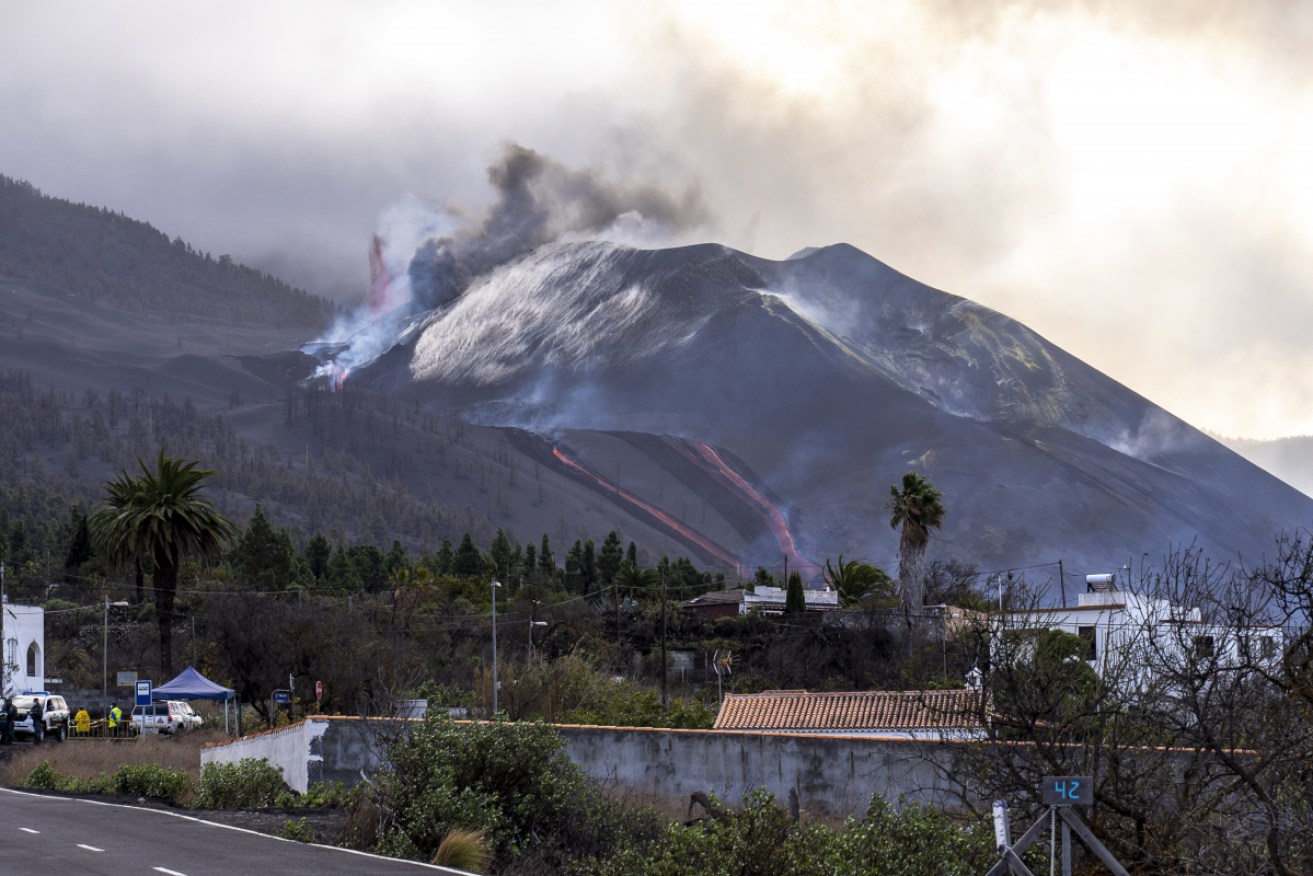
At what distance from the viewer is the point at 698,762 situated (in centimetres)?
2906

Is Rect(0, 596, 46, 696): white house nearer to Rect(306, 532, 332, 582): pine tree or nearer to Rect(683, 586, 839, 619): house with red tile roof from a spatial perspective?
Rect(683, 586, 839, 619): house with red tile roof

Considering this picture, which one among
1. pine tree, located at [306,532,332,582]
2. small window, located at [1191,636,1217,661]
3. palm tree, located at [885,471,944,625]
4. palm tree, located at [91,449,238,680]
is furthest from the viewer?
pine tree, located at [306,532,332,582]

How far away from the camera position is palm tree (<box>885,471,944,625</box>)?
80.5m

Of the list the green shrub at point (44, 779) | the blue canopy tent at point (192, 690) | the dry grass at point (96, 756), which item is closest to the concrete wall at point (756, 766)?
the dry grass at point (96, 756)

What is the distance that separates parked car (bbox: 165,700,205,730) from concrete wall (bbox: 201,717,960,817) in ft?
101

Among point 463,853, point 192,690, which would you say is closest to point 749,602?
point 192,690

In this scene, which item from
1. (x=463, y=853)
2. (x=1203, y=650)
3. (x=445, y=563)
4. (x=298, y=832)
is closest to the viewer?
(x=1203, y=650)

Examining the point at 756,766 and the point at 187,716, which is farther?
the point at 187,716

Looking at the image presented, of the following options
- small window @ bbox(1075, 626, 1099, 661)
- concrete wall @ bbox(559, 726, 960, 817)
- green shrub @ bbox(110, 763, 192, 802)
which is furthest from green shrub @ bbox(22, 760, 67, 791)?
small window @ bbox(1075, 626, 1099, 661)

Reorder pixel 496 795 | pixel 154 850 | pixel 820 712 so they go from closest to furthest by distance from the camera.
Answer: pixel 154 850 → pixel 496 795 → pixel 820 712

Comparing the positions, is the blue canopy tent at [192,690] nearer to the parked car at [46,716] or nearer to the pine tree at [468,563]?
the parked car at [46,716]

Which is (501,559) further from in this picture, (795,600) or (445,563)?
(795,600)

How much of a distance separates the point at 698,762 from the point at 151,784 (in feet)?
34.7

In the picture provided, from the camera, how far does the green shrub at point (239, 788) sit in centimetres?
2873
